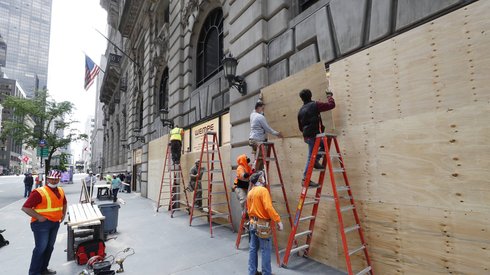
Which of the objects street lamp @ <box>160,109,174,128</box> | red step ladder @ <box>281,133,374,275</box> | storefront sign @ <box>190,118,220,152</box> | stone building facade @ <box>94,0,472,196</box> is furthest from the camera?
street lamp @ <box>160,109,174,128</box>

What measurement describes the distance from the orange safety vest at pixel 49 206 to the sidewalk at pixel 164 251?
1.15 metres

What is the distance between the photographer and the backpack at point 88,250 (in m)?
5.60

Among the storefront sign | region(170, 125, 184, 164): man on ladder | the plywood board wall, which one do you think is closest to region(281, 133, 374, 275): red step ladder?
the plywood board wall

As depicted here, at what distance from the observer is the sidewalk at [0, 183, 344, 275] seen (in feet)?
16.9

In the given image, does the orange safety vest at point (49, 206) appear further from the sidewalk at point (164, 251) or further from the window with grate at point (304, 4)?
the window with grate at point (304, 4)

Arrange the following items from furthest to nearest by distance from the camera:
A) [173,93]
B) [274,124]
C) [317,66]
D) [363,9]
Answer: [173,93], [274,124], [317,66], [363,9]

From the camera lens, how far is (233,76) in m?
7.60

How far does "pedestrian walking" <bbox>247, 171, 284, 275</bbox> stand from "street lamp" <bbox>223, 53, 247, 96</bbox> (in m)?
3.79

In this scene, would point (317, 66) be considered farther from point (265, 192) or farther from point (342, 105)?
point (265, 192)

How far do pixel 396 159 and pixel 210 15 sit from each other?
9.78 meters

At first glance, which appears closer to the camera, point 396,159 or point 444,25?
point 444,25

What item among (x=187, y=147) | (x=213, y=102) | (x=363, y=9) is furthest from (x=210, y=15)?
(x=363, y=9)

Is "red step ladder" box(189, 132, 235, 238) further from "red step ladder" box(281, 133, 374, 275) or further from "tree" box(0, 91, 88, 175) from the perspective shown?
"tree" box(0, 91, 88, 175)

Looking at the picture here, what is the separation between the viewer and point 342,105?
507 cm
